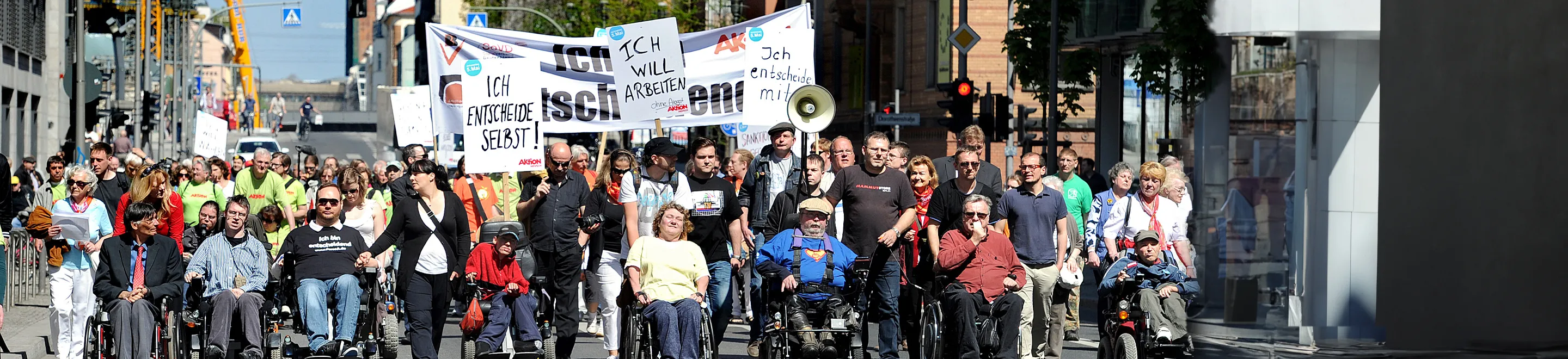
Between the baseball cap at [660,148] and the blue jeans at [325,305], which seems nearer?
the blue jeans at [325,305]

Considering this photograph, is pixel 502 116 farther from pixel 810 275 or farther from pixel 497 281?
pixel 810 275

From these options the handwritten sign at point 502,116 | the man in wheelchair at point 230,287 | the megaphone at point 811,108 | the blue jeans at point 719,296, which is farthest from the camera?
the handwritten sign at point 502,116

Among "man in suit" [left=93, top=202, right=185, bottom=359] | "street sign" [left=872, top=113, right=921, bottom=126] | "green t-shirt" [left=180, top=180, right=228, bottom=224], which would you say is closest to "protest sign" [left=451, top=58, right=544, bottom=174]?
"man in suit" [left=93, top=202, right=185, bottom=359]

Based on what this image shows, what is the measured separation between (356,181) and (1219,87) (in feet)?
30.9

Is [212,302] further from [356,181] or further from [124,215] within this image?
[356,181]

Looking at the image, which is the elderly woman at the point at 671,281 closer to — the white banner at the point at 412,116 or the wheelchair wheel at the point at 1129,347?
the wheelchair wheel at the point at 1129,347

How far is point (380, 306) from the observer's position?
36.2 feet

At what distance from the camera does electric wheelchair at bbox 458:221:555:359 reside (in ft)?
33.9

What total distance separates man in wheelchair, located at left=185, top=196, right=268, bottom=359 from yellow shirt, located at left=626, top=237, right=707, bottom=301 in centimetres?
230

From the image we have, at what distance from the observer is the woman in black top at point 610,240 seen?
422 inches

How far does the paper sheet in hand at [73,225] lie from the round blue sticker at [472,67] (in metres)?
3.15

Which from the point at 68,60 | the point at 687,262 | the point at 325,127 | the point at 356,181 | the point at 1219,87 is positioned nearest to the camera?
the point at 1219,87

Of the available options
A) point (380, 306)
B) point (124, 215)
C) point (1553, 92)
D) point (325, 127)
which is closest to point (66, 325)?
point (124, 215)

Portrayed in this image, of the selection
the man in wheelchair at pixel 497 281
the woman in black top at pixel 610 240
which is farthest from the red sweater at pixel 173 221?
the woman in black top at pixel 610 240
